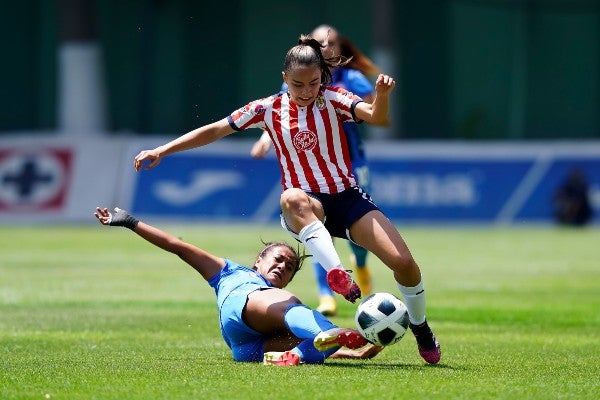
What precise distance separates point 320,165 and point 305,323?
110 cm

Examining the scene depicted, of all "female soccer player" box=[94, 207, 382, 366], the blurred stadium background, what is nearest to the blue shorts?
"female soccer player" box=[94, 207, 382, 366]

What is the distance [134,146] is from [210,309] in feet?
48.8

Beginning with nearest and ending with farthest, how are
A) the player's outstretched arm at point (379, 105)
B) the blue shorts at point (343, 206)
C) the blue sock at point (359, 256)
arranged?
1. the player's outstretched arm at point (379, 105)
2. the blue shorts at point (343, 206)
3. the blue sock at point (359, 256)

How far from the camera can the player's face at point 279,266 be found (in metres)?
9.02

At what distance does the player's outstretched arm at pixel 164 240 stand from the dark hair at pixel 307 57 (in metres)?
1.28

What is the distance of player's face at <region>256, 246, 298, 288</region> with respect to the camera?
9023 mm

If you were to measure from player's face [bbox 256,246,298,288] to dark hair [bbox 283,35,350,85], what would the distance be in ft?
3.68

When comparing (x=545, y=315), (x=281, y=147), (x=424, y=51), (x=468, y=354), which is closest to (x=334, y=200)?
(x=281, y=147)

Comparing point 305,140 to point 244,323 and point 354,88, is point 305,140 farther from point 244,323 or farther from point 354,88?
point 354,88

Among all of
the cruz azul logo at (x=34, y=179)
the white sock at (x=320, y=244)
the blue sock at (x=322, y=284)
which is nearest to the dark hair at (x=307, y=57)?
the white sock at (x=320, y=244)

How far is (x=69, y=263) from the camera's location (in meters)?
18.7

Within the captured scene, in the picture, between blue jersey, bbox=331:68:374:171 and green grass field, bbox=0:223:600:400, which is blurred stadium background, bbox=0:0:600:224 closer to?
green grass field, bbox=0:223:600:400

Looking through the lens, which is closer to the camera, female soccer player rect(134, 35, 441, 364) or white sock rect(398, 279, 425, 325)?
female soccer player rect(134, 35, 441, 364)

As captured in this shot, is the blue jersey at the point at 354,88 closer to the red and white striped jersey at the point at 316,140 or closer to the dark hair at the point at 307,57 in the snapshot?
the dark hair at the point at 307,57
